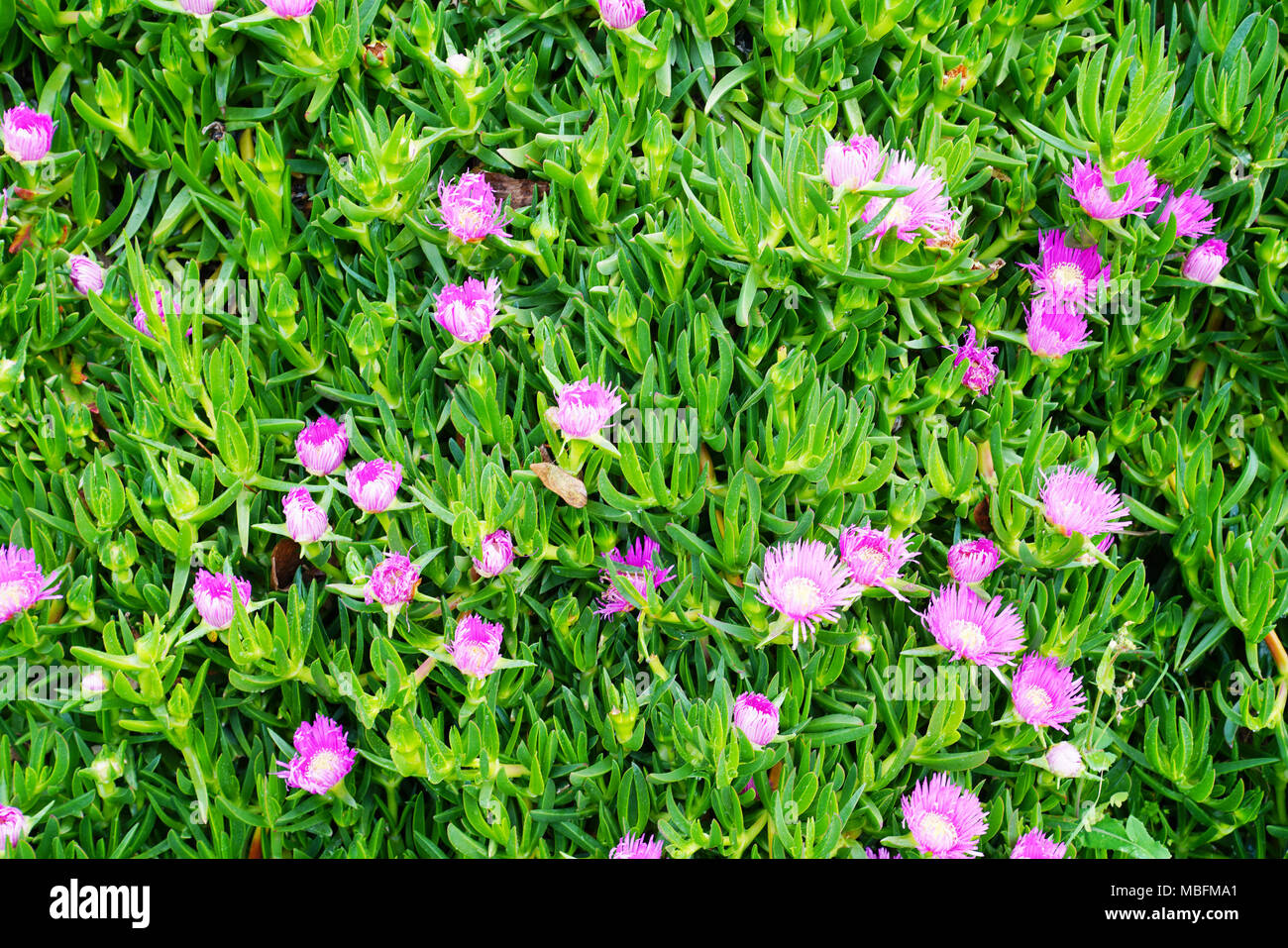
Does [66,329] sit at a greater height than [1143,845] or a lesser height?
greater

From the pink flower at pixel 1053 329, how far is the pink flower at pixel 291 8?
3.31ft

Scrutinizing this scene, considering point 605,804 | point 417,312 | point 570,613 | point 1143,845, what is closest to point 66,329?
point 417,312

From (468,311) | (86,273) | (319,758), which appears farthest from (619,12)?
(319,758)

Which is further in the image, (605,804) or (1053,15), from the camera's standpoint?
(1053,15)

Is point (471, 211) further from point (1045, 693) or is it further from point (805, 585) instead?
point (1045, 693)

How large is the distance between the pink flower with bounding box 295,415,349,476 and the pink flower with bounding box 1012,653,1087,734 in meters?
0.92

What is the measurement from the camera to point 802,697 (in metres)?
1.32

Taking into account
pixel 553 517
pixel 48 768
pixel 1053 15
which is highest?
pixel 1053 15

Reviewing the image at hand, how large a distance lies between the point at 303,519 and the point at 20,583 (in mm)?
363

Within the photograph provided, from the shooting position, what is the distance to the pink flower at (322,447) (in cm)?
131

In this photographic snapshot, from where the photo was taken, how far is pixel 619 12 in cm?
126

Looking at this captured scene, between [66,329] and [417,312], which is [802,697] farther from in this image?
[66,329]

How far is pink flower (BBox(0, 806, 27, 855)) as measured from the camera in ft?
4.17

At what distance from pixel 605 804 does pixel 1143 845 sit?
2.35 ft
